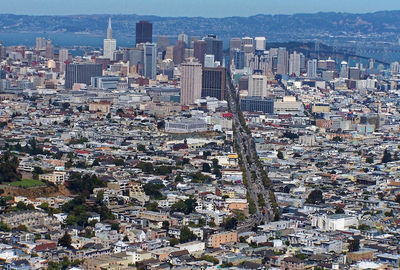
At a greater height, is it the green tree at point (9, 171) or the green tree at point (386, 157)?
the green tree at point (9, 171)

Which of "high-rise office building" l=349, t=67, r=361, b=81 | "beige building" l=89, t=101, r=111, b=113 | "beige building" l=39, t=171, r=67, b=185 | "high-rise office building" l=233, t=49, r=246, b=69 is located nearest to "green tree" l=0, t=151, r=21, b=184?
"beige building" l=39, t=171, r=67, b=185

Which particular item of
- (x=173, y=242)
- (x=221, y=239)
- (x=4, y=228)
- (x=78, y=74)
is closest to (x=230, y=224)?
(x=221, y=239)

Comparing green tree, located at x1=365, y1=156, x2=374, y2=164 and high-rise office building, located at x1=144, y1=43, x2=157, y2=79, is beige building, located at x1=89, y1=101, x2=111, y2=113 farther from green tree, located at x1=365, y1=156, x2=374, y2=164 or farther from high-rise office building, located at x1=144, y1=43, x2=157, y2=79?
high-rise office building, located at x1=144, y1=43, x2=157, y2=79

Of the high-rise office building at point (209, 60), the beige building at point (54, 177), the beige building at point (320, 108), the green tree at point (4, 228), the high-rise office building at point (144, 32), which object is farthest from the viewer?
the high-rise office building at point (144, 32)

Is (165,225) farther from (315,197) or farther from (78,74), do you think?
(78,74)

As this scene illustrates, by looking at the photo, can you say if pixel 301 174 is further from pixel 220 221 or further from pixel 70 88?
pixel 70 88

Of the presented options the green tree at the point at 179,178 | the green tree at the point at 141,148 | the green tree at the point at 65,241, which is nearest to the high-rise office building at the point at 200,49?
the green tree at the point at 141,148

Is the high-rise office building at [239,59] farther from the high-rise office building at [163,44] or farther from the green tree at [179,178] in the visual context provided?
the green tree at [179,178]

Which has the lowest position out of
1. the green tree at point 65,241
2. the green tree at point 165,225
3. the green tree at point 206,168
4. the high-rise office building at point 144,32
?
the green tree at point 206,168

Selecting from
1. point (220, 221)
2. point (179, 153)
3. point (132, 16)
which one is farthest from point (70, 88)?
point (132, 16)
